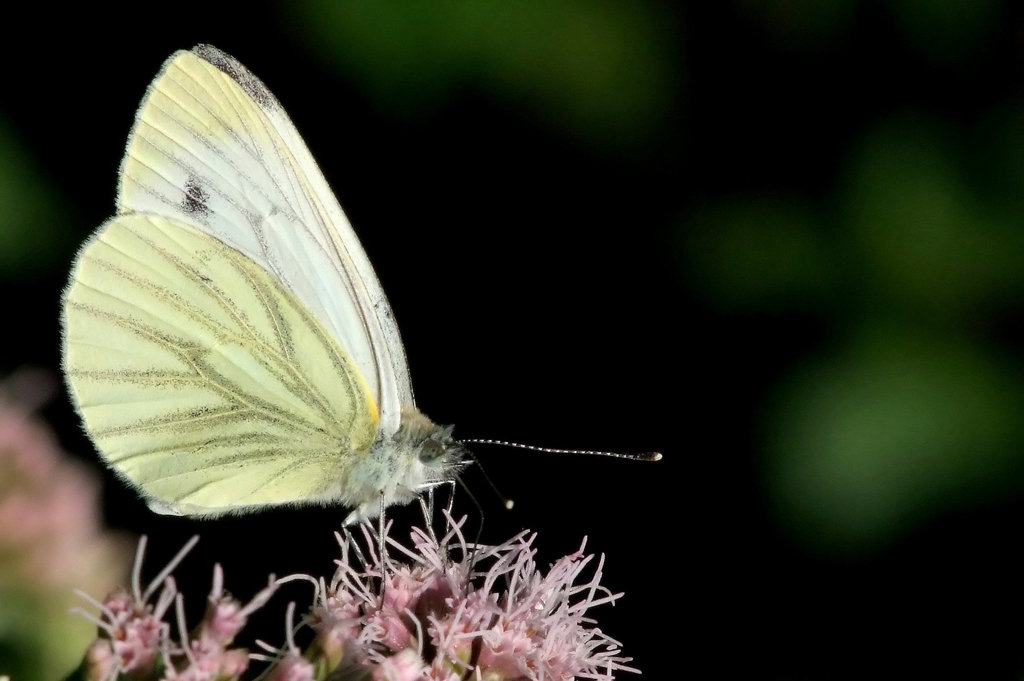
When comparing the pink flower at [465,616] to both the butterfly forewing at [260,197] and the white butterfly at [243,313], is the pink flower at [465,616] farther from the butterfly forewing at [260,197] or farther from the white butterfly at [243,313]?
the butterfly forewing at [260,197]

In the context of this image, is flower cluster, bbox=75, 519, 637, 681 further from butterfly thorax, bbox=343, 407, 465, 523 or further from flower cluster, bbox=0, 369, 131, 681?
flower cluster, bbox=0, 369, 131, 681

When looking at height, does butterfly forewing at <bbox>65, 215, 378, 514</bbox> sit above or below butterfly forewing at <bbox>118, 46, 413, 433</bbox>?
below

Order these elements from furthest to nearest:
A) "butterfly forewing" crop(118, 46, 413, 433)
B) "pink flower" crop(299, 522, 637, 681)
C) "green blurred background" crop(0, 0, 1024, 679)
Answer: "green blurred background" crop(0, 0, 1024, 679), "butterfly forewing" crop(118, 46, 413, 433), "pink flower" crop(299, 522, 637, 681)

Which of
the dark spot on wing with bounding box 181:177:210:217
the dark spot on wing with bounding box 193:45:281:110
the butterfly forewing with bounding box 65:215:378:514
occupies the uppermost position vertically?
the dark spot on wing with bounding box 193:45:281:110

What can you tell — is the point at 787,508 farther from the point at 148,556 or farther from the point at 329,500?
the point at 148,556

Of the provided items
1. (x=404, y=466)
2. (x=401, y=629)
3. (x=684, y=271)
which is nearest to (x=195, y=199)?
(x=404, y=466)

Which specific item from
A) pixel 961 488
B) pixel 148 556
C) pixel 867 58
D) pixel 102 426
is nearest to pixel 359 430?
pixel 102 426

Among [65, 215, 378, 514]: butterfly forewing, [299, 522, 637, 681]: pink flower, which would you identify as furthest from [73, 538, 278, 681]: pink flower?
[65, 215, 378, 514]: butterfly forewing

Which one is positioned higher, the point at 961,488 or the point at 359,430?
the point at 359,430
